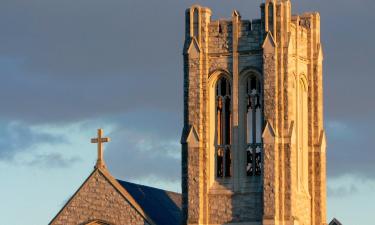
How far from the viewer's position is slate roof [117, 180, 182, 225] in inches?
2499

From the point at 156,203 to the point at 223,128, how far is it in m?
4.74

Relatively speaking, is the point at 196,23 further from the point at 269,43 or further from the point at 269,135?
the point at 269,135

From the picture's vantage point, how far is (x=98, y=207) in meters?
62.8

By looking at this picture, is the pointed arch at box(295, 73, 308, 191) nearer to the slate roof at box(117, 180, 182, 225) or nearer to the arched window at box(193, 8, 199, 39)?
the arched window at box(193, 8, 199, 39)

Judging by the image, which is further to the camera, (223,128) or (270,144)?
(223,128)

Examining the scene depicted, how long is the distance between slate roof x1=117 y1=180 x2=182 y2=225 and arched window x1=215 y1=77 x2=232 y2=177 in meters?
3.22

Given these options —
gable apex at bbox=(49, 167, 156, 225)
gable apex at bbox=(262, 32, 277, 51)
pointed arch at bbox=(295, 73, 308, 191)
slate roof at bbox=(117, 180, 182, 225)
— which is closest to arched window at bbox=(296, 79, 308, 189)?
pointed arch at bbox=(295, 73, 308, 191)

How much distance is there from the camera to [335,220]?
67500 mm

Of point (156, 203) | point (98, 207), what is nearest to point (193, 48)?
point (156, 203)

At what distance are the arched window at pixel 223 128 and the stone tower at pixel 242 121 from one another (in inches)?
1.6

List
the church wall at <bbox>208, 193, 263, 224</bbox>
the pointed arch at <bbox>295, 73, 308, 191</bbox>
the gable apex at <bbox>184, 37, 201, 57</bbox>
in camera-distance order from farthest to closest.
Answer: the pointed arch at <bbox>295, 73, 308, 191</bbox> → the gable apex at <bbox>184, 37, 201, 57</bbox> → the church wall at <bbox>208, 193, 263, 224</bbox>

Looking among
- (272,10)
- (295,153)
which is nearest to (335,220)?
(295,153)

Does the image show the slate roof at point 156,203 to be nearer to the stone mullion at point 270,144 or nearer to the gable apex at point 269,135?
the stone mullion at point 270,144

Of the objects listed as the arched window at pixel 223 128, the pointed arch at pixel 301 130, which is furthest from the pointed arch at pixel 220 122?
the pointed arch at pixel 301 130
